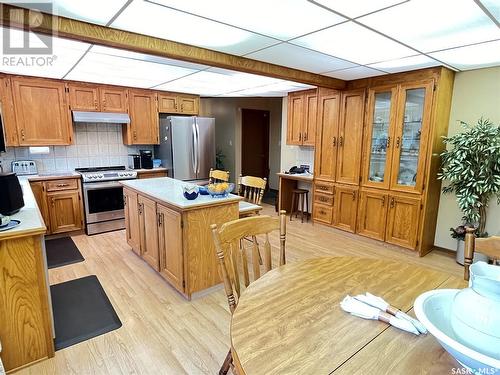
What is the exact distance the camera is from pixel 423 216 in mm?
3469

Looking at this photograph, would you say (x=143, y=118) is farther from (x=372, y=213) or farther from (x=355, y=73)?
(x=372, y=213)

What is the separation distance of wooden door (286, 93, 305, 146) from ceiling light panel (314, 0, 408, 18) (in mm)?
Result: 2974

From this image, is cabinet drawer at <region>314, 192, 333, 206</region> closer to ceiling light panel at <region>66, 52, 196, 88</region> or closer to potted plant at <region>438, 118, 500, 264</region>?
potted plant at <region>438, 118, 500, 264</region>

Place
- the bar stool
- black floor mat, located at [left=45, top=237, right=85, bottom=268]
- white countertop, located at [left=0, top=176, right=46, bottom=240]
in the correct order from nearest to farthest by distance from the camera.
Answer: white countertop, located at [left=0, top=176, right=46, bottom=240] < black floor mat, located at [left=45, top=237, right=85, bottom=268] < the bar stool

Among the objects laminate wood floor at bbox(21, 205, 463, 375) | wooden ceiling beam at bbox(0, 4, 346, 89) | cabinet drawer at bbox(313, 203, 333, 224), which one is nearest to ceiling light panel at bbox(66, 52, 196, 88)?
wooden ceiling beam at bbox(0, 4, 346, 89)

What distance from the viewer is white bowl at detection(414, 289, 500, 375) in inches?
27.5

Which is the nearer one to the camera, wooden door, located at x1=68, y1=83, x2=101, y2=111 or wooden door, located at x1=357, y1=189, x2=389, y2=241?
wooden door, located at x1=357, y1=189, x2=389, y2=241

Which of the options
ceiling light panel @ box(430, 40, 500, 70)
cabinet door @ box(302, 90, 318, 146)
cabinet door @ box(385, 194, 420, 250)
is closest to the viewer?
ceiling light panel @ box(430, 40, 500, 70)

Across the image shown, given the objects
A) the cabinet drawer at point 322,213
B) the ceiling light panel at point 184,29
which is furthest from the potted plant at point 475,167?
the ceiling light panel at point 184,29

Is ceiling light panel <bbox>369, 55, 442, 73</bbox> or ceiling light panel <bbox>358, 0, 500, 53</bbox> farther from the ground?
ceiling light panel <bbox>369, 55, 442, 73</bbox>

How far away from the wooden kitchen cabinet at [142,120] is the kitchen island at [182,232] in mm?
2068

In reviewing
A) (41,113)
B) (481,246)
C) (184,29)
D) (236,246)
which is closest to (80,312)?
(236,246)

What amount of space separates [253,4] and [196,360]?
7.52ft

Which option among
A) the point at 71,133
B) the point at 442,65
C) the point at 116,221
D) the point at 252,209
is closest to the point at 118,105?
the point at 71,133
